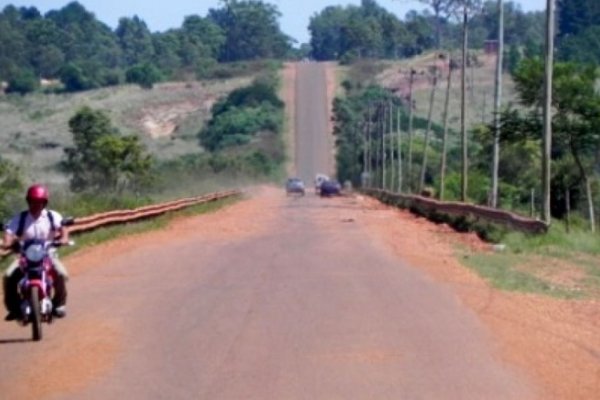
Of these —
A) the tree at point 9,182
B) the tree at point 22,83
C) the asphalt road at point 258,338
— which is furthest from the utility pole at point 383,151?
the asphalt road at point 258,338

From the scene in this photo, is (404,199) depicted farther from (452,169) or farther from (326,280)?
(326,280)

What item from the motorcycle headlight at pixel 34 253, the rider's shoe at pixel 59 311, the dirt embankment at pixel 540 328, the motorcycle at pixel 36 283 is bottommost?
the dirt embankment at pixel 540 328

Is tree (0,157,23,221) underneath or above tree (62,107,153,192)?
above

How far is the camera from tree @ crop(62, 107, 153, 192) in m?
69.8

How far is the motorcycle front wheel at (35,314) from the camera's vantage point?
1552cm

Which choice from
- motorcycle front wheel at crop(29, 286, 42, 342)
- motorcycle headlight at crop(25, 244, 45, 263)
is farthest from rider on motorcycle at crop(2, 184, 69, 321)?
motorcycle front wheel at crop(29, 286, 42, 342)

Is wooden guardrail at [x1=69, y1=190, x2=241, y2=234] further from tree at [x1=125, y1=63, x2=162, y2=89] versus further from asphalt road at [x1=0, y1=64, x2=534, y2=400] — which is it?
tree at [x1=125, y1=63, x2=162, y2=89]

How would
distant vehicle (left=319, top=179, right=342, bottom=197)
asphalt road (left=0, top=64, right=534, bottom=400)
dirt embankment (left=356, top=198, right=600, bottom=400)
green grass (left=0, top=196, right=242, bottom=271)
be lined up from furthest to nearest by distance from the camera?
1. distant vehicle (left=319, top=179, right=342, bottom=197)
2. green grass (left=0, top=196, right=242, bottom=271)
3. dirt embankment (left=356, top=198, right=600, bottom=400)
4. asphalt road (left=0, top=64, right=534, bottom=400)

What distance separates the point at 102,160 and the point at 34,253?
2152 inches

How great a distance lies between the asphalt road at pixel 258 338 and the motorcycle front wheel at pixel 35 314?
0.17m

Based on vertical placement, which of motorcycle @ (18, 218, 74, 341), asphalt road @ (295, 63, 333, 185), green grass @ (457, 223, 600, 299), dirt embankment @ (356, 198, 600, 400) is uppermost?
motorcycle @ (18, 218, 74, 341)

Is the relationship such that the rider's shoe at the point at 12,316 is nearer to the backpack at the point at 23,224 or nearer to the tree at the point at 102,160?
the backpack at the point at 23,224

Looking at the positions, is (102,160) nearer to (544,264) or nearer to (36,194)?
(544,264)

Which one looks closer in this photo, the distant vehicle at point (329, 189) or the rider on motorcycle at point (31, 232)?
the rider on motorcycle at point (31, 232)
